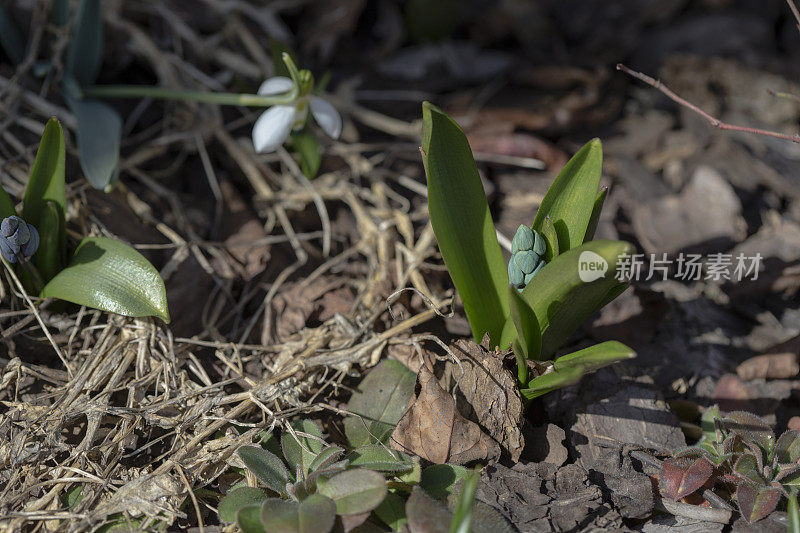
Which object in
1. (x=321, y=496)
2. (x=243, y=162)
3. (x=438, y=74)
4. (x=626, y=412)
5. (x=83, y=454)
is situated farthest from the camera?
(x=438, y=74)

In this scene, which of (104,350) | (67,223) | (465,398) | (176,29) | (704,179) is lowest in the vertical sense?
(704,179)

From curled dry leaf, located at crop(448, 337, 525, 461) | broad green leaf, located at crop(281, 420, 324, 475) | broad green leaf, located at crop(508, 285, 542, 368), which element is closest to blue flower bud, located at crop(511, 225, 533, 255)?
→ broad green leaf, located at crop(508, 285, 542, 368)

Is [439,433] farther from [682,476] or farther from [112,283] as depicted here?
[112,283]

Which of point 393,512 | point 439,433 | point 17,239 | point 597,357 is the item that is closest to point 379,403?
point 439,433

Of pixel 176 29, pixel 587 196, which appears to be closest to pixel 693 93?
pixel 587 196

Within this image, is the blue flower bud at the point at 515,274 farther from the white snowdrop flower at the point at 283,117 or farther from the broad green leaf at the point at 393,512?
the white snowdrop flower at the point at 283,117

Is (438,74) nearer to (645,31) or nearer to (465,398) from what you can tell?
(645,31)
